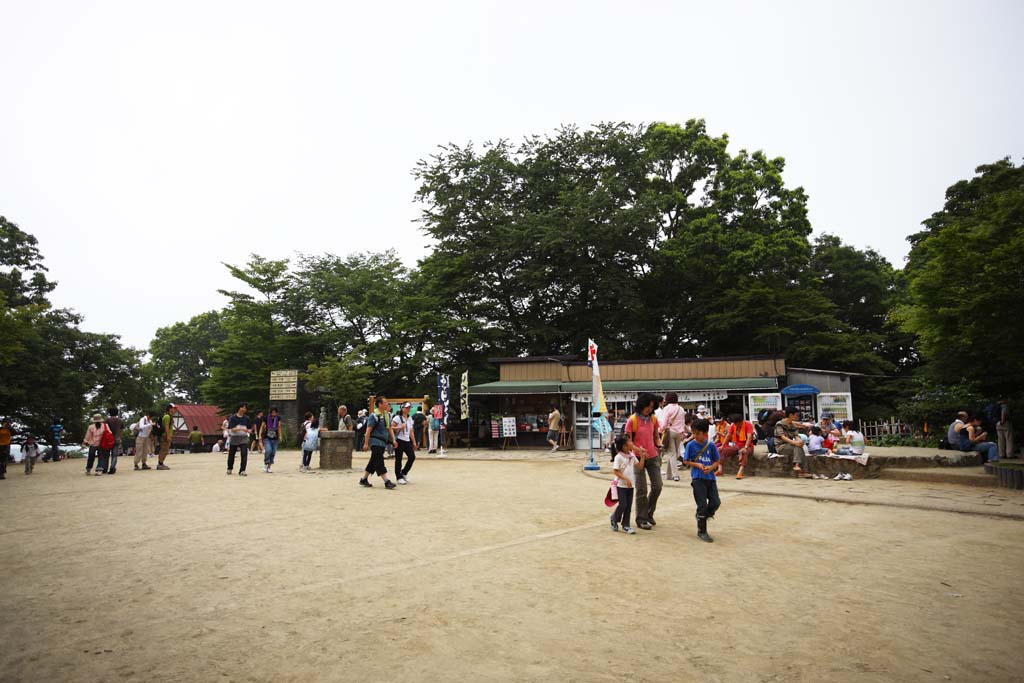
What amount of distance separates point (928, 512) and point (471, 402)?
24562 mm

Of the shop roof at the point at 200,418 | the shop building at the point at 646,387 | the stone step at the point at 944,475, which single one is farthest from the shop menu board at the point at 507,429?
the shop roof at the point at 200,418

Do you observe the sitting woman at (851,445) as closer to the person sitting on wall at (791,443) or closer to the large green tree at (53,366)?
the person sitting on wall at (791,443)

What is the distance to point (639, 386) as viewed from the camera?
78.6ft

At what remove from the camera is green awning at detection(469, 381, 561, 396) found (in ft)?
79.5

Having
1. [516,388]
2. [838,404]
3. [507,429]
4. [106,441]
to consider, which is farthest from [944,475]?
[106,441]

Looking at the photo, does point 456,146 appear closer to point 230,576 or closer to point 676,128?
point 676,128

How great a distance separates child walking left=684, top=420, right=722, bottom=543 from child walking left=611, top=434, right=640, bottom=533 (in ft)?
2.21

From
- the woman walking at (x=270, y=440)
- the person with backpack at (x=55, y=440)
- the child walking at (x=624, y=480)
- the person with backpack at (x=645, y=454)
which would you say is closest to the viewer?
the child walking at (x=624, y=480)

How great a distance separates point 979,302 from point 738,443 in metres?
5.50

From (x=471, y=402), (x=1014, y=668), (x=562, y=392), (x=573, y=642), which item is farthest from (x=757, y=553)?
(x=471, y=402)

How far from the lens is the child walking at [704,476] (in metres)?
6.84

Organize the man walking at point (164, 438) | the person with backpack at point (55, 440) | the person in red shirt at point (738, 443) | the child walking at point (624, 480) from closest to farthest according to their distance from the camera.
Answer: the child walking at point (624, 480), the person in red shirt at point (738, 443), the man walking at point (164, 438), the person with backpack at point (55, 440)

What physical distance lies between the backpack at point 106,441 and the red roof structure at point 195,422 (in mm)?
36715

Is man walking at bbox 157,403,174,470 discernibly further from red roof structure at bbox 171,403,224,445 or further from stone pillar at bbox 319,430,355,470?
red roof structure at bbox 171,403,224,445
